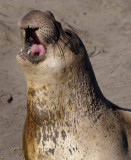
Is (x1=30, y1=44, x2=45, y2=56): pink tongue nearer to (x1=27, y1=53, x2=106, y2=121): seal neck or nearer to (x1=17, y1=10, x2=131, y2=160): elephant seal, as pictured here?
(x1=17, y1=10, x2=131, y2=160): elephant seal

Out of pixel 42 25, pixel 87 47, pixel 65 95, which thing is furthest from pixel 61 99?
pixel 87 47

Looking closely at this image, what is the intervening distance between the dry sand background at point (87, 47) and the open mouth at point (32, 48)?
2.11 meters

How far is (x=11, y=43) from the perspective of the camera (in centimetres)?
674

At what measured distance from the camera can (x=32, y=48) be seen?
2369 millimetres

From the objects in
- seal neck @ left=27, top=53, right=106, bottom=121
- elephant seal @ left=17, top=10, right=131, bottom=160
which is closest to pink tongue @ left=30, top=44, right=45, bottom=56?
elephant seal @ left=17, top=10, right=131, bottom=160

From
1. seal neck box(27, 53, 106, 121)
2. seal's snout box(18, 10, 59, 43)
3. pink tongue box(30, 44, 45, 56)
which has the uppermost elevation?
seal's snout box(18, 10, 59, 43)

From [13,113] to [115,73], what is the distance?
1.92m

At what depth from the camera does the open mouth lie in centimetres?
232

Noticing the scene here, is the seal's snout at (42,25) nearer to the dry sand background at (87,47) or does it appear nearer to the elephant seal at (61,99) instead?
the elephant seal at (61,99)

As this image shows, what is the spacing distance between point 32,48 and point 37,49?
44 millimetres

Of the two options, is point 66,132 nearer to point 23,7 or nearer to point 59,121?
point 59,121

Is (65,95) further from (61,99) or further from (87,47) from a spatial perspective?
(87,47)

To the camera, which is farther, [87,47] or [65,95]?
[87,47]

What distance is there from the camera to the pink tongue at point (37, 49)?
2.33 meters
